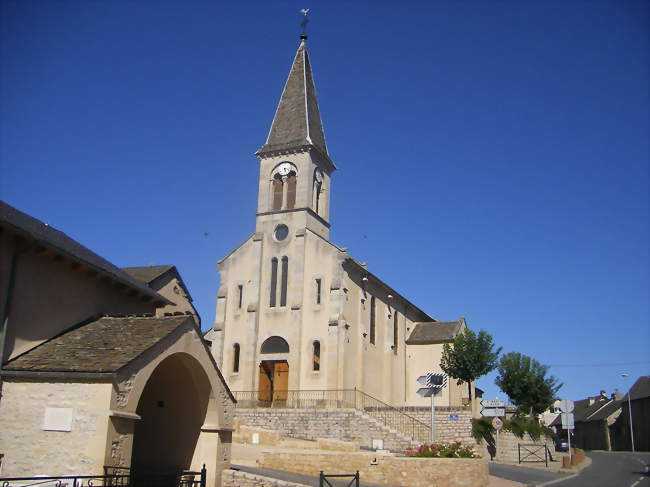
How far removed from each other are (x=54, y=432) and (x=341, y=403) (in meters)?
23.0

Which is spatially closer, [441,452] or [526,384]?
[441,452]

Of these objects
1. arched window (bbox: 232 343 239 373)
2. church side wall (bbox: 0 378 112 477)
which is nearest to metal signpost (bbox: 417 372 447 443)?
church side wall (bbox: 0 378 112 477)

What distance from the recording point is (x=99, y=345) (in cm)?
1631

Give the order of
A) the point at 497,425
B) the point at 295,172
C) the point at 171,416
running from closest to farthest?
the point at 171,416 → the point at 497,425 → the point at 295,172

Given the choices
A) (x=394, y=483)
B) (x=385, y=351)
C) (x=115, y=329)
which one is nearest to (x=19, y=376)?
(x=115, y=329)

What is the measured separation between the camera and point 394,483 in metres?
20.8

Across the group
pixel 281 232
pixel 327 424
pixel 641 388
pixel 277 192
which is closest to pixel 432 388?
pixel 327 424

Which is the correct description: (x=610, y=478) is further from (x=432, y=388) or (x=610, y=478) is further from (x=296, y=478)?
(x=296, y=478)

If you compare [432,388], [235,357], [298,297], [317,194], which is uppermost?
[317,194]

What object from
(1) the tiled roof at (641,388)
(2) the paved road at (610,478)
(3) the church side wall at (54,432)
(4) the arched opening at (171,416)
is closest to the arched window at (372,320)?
(2) the paved road at (610,478)

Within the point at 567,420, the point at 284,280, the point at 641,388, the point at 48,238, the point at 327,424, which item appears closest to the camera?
the point at 48,238

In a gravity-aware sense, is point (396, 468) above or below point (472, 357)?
below

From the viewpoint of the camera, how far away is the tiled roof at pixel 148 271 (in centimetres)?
3316

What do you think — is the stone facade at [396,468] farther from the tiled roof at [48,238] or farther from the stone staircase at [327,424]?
the stone staircase at [327,424]
